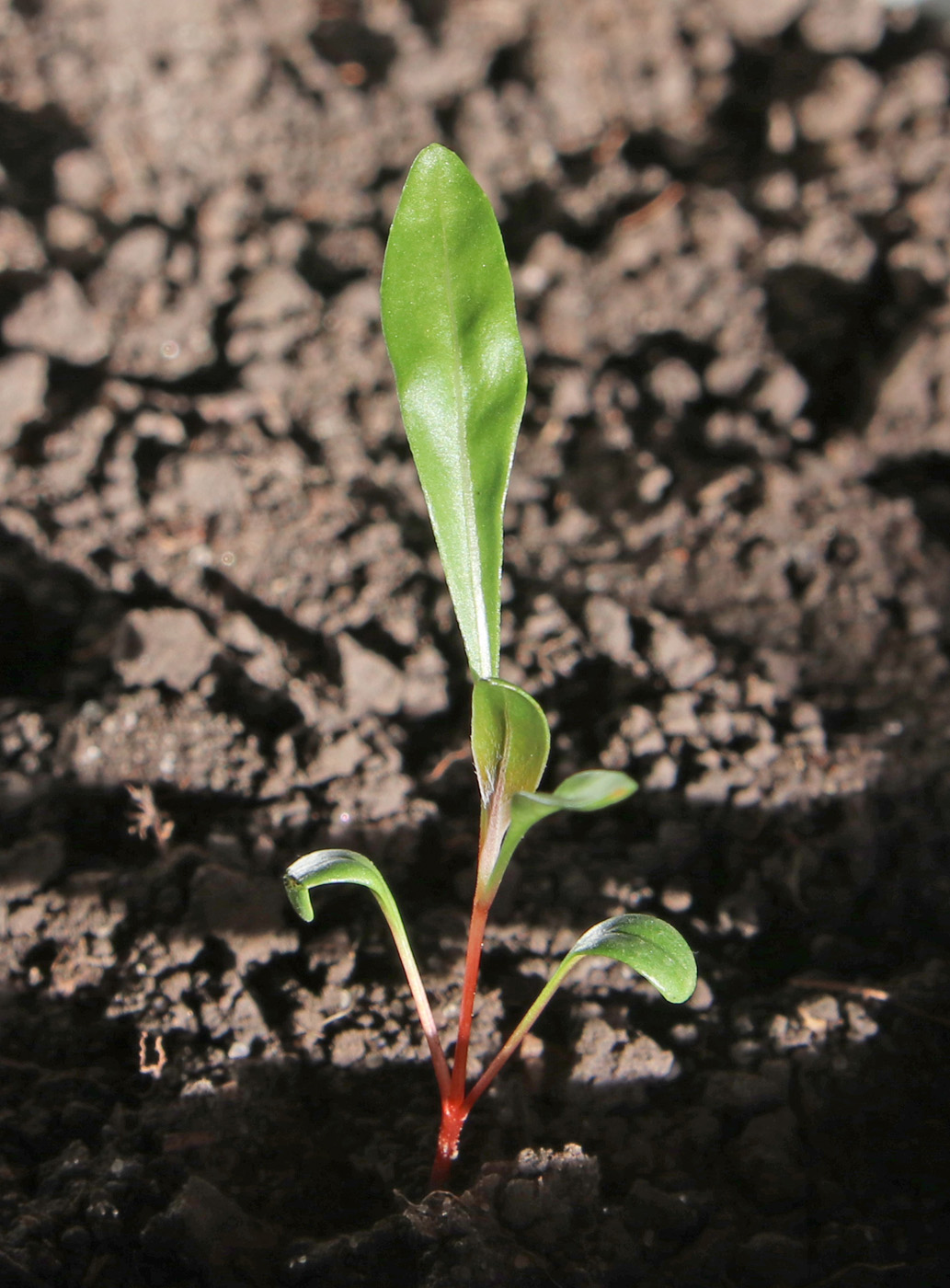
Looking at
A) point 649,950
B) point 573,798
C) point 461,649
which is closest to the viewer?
point 573,798

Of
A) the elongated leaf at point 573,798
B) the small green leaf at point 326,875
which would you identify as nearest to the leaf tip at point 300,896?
the small green leaf at point 326,875

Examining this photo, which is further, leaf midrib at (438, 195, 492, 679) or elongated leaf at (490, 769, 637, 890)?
leaf midrib at (438, 195, 492, 679)

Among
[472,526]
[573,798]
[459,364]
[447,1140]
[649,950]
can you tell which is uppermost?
[459,364]

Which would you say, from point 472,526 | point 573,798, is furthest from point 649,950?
point 472,526

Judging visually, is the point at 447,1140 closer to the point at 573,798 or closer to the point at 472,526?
the point at 573,798

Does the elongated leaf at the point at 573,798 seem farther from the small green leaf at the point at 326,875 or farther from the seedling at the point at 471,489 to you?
the small green leaf at the point at 326,875

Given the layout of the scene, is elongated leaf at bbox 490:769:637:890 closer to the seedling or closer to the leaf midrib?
the seedling

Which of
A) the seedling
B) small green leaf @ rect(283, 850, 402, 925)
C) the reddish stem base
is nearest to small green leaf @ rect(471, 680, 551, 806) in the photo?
the seedling
